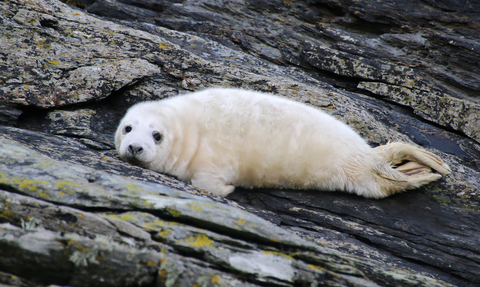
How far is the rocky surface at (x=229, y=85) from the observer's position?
2178 mm

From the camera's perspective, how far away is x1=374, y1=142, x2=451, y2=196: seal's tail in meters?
4.33

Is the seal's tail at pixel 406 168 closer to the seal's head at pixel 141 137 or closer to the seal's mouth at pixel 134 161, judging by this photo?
the seal's head at pixel 141 137

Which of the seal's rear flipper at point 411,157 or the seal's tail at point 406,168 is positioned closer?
the seal's tail at point 406,168

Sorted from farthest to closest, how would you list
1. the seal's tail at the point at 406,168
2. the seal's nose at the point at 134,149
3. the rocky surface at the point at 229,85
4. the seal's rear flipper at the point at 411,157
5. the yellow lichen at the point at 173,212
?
the seal's rear flipper at the point at 411,157
the seal's tail at the point at 406,168
the seal's nose at the point at 134,149
the yellow lichen at the point at 173,212
the rocky surface at the point at 229,85

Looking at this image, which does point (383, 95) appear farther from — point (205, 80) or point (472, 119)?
point (205, 80)

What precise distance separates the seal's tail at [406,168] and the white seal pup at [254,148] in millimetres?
15

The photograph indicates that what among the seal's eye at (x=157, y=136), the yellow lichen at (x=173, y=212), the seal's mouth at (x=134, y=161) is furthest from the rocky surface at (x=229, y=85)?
the seal's eye at (x=157, y=136)

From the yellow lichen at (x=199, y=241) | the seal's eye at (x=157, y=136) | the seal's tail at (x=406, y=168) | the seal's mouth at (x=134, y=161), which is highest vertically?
the seal's tail at (x=406, y=168)

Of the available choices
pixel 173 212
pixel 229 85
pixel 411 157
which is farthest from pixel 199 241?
pixel 229 85

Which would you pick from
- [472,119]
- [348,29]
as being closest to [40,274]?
[472,119]

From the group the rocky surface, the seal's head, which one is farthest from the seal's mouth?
the rocky surface

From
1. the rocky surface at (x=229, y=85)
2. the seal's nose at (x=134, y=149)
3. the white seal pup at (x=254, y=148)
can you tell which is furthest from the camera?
the white seal pup at (x=254, y=148)

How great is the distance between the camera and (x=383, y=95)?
21.2 ft

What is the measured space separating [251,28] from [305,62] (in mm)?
1585
